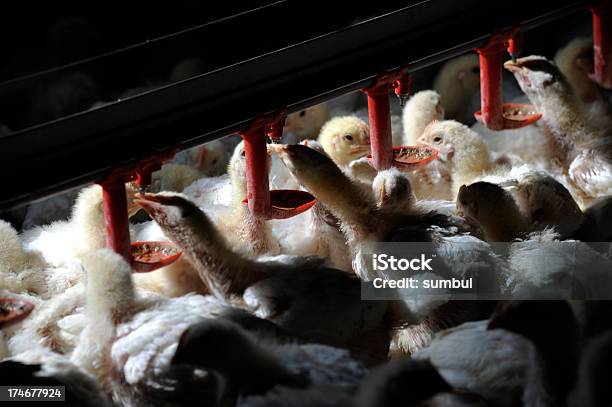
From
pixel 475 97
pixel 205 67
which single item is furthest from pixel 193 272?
pixel 475 97

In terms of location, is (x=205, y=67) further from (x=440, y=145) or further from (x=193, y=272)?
(x=440, y=145)

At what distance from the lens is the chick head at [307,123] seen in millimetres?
3648

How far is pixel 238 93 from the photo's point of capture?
212 cm

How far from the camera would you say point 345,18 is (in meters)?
2.58

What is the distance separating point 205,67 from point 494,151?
1.41 meters

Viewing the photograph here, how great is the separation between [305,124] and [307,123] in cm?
1

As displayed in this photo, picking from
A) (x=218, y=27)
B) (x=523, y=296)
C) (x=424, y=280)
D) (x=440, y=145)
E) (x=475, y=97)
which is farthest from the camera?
(x=475, y=97)

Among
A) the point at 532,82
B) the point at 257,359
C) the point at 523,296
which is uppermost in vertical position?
the point at 532,82

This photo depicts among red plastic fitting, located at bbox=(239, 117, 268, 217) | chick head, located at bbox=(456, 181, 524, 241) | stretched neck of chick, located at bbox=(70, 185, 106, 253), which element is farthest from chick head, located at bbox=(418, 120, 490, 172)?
stretched neck of chick, located at bbox=(70, 185, 106, 253)

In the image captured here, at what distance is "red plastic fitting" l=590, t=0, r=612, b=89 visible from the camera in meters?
3.18

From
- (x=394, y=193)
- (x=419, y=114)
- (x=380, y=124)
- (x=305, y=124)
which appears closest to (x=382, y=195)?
(x=394, y=193)

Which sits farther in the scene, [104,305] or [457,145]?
[457,145]

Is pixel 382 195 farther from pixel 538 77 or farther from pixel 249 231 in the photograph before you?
pixel 538 77

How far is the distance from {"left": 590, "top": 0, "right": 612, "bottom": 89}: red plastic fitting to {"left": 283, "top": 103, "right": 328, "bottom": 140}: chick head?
103 cm
